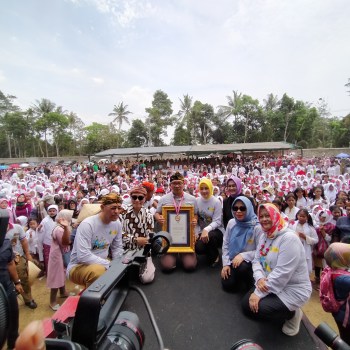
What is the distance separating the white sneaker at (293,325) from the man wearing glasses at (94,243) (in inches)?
73.3

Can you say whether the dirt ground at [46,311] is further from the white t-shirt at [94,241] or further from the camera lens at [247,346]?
the camera lens at [247,346]

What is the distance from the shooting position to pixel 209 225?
3.80m

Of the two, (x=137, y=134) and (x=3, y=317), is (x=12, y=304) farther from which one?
(x=137, y=134)

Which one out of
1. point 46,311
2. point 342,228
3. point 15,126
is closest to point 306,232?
point 342,228

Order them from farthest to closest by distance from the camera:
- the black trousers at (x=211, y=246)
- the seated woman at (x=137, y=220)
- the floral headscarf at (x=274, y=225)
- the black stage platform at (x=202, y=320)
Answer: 1. the black trousers at (x=211, y=246)
2. the seated woman at (x=137, y=220)
3. the floral headscarf at (x=274, y=225)
4. the black stage platform at (x=202, y=320)

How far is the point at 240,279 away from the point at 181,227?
105 cm

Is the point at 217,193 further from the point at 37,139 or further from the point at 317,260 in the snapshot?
the point at 37,139

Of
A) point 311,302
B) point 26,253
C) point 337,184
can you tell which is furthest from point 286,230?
point 337,184

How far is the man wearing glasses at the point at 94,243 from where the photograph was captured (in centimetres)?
249

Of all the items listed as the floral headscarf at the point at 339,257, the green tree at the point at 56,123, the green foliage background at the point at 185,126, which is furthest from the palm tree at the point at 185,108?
the floral headscarf at the point at 339,257

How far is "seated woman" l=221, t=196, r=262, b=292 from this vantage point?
9.49ft

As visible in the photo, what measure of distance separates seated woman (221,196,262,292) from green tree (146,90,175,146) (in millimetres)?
39423

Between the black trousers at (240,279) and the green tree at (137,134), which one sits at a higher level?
the green tree at (137,134)

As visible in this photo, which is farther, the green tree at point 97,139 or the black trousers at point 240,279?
the green tree at point 97,139
